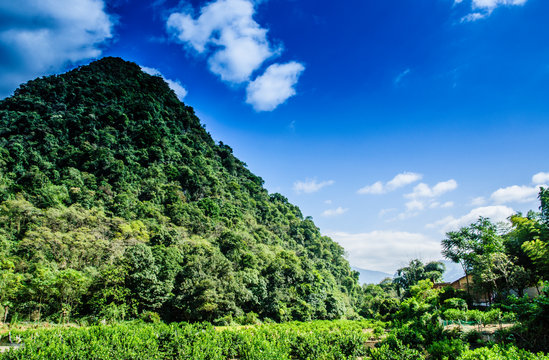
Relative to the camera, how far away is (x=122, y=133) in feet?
200

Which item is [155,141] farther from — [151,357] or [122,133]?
[151,357]

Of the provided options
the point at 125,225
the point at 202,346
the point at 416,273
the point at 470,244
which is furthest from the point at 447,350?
the point at 416,273

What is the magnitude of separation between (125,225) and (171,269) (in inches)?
396

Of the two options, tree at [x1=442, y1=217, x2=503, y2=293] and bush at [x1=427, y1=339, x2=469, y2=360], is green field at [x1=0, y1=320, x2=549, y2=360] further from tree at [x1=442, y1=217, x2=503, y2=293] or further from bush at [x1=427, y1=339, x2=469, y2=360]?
tree at [x1=442, y1=217, x2=503, y2=293]

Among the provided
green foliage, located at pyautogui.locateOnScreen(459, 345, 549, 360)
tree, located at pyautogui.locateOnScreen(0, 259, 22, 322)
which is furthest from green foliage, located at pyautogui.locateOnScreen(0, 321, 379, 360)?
tree, located at pyautogui.locateOnScreen(0, 259, 22, 322)

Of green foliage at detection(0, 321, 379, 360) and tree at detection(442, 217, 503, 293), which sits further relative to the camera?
tree at detection(442, 217, 503, 293)

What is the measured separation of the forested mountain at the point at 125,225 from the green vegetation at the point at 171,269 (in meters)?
0.20

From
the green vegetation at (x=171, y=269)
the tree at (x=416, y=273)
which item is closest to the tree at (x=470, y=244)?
the green vegetation at (x=171, y=269)

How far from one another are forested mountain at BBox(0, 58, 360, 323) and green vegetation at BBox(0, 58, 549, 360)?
0.20m

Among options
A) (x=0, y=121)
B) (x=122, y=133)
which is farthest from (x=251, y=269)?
(x=0, y=121)

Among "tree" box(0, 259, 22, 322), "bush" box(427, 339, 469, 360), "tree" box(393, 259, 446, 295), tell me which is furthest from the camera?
"tree" box(393, 259, 446, 295)

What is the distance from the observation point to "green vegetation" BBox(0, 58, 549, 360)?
11.7 meters

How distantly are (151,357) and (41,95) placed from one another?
236 feet

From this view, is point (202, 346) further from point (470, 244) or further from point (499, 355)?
point (470, 244)
